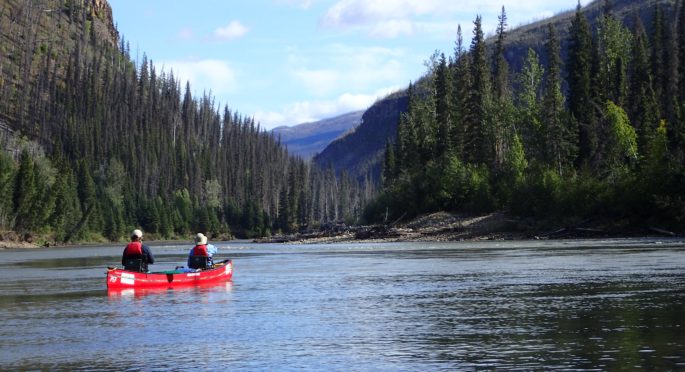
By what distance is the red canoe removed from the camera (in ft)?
121

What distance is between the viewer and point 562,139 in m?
108

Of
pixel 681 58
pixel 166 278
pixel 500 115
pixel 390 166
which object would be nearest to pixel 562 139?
pixel 500 115

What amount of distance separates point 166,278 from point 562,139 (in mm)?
76878

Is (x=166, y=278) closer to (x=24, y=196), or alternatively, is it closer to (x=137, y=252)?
(x=137, y=252)

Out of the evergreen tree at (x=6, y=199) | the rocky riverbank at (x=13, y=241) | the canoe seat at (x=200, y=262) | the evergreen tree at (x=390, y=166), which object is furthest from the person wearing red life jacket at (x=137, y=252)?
the evergreen tree at (x=390, y=166)

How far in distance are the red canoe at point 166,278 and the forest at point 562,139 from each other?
53667 millimetres

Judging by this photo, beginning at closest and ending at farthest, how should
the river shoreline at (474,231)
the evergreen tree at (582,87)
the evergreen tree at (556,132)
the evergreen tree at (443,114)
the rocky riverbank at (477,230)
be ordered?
the river shoreline at (474,231), the rocky riverbank at (477,230), the evergreen tree at (556,132), the evergreen tree at (582,87), the evergreen tree at (443,114)

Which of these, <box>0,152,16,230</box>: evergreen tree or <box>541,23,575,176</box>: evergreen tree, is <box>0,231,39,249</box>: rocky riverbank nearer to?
<box>0,152,16,230</box>: evergreen tree

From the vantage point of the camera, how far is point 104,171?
190 meters

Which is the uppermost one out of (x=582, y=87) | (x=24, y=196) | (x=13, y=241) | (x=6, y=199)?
(x=582, y=87)

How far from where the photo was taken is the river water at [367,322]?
742 inches

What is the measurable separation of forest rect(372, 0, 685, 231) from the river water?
47.7 m

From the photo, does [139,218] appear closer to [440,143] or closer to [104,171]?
[104,171]

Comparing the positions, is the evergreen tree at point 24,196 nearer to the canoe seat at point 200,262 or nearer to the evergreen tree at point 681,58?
the evergreen tree at point 681,58
